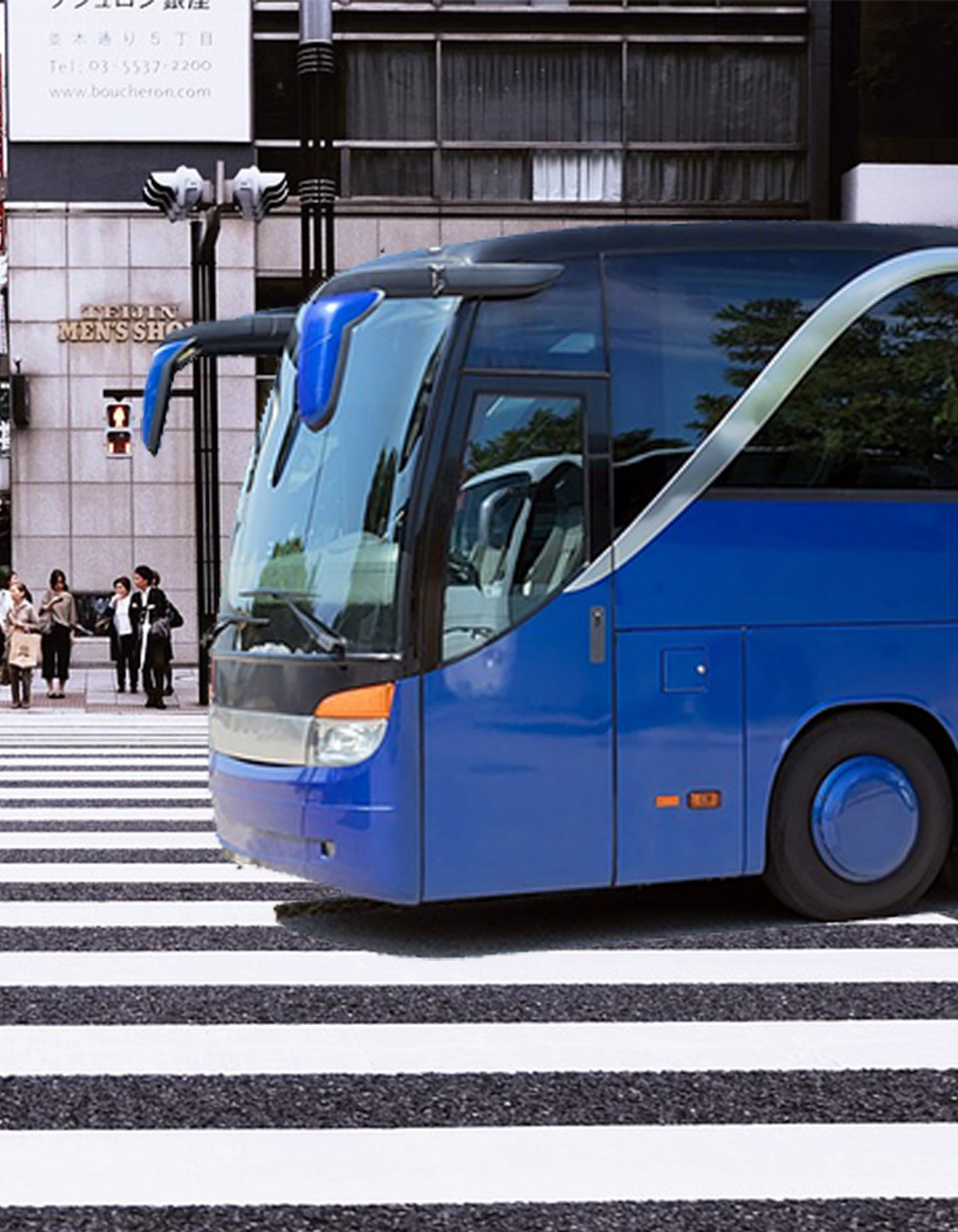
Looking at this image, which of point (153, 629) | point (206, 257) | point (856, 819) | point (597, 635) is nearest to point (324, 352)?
point (597, 635)

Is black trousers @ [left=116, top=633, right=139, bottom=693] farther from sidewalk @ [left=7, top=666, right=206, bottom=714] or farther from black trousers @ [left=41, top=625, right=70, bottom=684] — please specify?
black trousers @ [left=41, top=625, right=70, bottom=684]

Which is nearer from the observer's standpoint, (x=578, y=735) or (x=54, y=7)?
(x=578, y=735)

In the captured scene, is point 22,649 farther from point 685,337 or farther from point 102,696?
point 685,337

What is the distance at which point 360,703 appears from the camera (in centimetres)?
729

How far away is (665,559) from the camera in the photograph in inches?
299

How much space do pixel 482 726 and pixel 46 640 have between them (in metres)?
18.0

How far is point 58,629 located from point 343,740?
17513 millimetres

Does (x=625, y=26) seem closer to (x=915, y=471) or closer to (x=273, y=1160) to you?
(x=915, y=471)

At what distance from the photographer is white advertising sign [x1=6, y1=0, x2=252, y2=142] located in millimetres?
30312

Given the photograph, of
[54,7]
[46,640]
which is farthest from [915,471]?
[54,7]

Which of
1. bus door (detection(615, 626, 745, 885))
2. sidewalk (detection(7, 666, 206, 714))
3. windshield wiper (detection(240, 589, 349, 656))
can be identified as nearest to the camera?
windshield wiper (detection(240, 589, 349, 656))

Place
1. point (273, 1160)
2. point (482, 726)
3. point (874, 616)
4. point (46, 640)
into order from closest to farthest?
1. point (273, 1160)
2. point (482, 726)
3. point (874, 616)
4. point (46, 640)

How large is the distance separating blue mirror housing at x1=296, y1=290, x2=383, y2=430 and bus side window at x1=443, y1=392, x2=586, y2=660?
79cm

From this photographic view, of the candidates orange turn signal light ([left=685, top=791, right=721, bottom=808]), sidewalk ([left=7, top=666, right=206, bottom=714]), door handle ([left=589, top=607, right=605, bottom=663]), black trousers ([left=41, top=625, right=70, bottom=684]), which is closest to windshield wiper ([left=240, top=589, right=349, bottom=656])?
door handle ([left=589, top=607, right=605, bottom=663])
